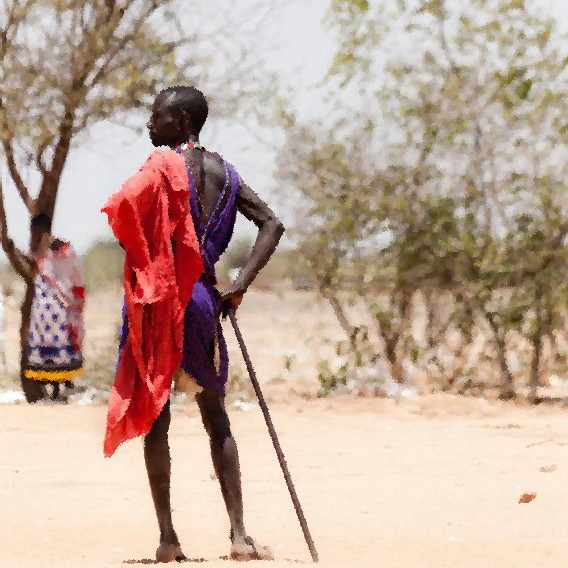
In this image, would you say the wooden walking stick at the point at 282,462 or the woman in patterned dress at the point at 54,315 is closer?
the wooden walking stick at the point at 282,462

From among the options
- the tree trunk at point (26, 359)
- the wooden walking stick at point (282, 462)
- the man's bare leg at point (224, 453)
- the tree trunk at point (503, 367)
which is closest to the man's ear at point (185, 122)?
the wooden walking stick at point (282, 462)

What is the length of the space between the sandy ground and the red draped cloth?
1.94 feet

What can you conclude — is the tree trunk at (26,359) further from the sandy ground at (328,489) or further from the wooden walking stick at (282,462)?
the wooden walking stick at (282,462)

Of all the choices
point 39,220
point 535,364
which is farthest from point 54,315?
point 535,364

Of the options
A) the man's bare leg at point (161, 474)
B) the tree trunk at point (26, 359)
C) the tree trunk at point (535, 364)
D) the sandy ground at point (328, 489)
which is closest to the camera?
the man's bare leg at point (161, 474)

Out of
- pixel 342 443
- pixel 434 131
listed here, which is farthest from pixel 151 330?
pixel 434 131

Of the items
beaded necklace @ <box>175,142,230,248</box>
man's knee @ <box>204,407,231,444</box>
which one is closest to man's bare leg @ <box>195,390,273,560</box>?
man's knee @ <box>204,407,231,444</box>

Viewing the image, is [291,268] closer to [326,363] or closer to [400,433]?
[326,363]

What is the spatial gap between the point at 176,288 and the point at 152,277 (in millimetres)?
93

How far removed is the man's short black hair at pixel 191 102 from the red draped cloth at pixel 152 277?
22cm

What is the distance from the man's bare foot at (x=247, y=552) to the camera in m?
4.63

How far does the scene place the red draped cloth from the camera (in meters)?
4.57

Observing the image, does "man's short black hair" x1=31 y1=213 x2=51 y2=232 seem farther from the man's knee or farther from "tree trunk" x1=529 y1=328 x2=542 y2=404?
the man's knee

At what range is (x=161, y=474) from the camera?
4.70 meters
